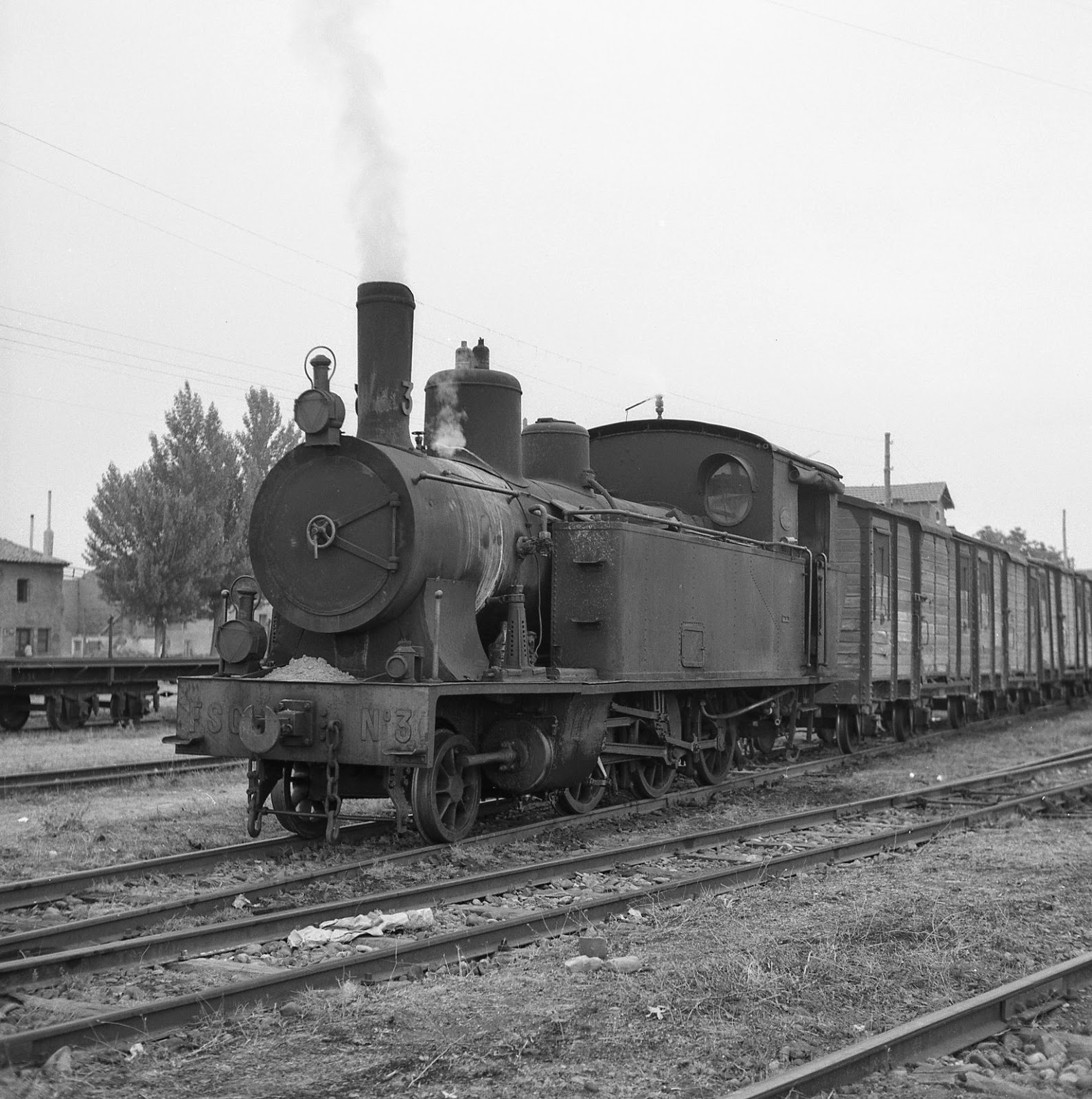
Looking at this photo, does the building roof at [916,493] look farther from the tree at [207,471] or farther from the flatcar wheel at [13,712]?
the flatcar wheel at [13,712]

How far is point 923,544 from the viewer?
56.2 feet

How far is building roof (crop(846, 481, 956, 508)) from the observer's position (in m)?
57.3

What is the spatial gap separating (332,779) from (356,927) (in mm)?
1695

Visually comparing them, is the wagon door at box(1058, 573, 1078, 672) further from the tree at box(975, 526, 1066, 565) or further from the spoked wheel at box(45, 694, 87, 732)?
the tree at box(975, 526, 1066, 565)

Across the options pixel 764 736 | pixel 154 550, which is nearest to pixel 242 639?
pixel 764 736

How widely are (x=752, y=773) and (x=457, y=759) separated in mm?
5050

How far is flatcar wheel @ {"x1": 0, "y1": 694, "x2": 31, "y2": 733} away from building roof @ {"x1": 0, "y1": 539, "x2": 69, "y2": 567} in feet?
68.4

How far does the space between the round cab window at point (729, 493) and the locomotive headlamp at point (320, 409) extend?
15.1 ft

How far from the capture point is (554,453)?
10070 mm

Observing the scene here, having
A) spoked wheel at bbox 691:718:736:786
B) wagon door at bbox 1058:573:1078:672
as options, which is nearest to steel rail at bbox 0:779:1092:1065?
spoked wheel at bbox 691:718:736:786

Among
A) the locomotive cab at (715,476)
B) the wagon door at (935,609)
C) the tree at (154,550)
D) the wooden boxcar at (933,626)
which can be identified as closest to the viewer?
the locomotive cab at (715,476)

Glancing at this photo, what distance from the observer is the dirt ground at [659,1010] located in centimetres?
368

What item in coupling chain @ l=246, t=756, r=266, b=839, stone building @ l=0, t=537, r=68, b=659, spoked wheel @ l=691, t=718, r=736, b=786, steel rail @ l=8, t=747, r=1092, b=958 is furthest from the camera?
stone building @ l=0, t=537, r=68, b=659

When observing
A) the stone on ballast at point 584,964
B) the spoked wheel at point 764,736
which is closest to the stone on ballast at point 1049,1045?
the stone on ballast at point 584,964
